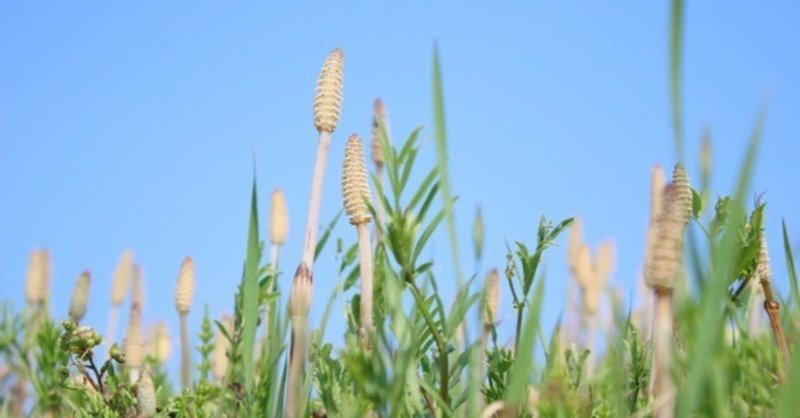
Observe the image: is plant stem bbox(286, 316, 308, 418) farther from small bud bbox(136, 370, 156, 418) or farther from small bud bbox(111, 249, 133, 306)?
small bud bbox(111, 249, 133, 306)

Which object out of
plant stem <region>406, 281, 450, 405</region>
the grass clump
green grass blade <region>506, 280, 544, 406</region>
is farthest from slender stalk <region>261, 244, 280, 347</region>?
green grass blade <region>506, 280, 544, 406</region>

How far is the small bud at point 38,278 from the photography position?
211 cm

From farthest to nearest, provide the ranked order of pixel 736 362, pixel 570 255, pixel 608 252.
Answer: pixel 608 252 < pixel 570 255 < pixel 736 362

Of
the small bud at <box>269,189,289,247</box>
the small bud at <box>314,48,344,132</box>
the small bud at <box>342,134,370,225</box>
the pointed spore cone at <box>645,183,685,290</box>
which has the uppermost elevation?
the small bud at <box>269,189,289,247</box>

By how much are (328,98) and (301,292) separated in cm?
20

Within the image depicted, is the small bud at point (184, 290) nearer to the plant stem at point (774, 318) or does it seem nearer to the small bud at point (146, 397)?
the small bud at point (146, 397)

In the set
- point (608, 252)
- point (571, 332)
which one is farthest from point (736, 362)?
point (608, 252)

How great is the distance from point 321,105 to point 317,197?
0.31ft

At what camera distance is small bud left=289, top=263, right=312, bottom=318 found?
1.02m

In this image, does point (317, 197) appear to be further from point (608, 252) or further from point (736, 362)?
point (608, 252)

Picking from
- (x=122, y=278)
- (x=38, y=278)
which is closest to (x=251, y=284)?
(x=38, y=278)

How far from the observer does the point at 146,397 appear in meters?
1.12

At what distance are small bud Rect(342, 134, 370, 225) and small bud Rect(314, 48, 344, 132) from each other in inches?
3.1

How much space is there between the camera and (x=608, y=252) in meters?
3.63
